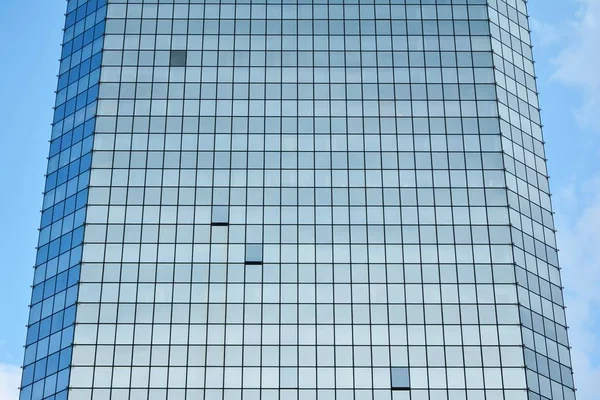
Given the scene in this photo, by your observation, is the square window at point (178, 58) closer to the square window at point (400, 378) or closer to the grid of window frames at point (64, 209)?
the grid of window frames at point (64, 209)

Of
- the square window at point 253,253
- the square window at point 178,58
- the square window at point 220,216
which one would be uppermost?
the square window at point 178,58

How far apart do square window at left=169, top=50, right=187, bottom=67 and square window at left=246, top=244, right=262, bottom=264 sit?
839 inches

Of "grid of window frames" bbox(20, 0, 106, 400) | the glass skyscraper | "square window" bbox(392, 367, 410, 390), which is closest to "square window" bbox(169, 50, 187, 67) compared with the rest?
the glass skyscraper

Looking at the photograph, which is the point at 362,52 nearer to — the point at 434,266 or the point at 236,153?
the point at 236,153

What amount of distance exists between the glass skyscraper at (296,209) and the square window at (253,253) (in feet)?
0.89

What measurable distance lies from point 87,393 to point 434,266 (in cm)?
3069

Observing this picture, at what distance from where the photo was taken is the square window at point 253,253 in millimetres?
100312

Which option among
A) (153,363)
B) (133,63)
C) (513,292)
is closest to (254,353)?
(153,363)

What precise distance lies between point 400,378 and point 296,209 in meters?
18.2

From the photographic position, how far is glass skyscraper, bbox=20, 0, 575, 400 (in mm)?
95562

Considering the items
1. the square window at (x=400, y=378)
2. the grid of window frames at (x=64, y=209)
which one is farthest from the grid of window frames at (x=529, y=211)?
the grid of window frames at (x=64, y=209)

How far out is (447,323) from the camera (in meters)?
97.2

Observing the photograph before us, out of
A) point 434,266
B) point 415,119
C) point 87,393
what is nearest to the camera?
point 87,393

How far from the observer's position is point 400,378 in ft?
310
